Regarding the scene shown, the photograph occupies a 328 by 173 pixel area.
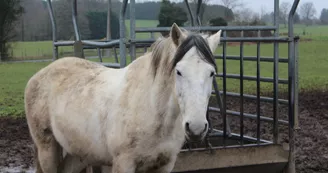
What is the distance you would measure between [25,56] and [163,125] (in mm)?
29031

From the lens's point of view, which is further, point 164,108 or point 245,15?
point 245,15

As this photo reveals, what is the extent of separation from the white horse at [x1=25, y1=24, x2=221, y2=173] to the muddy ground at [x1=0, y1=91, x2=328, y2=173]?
2078mm

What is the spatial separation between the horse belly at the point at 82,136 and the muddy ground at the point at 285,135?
213cm

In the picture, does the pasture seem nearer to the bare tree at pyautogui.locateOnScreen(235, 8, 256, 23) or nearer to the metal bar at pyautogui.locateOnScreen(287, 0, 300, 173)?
the metal bar at pyautogui.locateOnScreen(287, 0, 300, 173)

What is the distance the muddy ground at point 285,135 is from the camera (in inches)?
219

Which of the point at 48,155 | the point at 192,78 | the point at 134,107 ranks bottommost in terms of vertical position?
the point at 48,155

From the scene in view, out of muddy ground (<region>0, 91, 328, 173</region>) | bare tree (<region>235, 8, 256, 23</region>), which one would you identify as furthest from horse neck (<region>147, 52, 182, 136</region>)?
bare tree (<region>235, 8, 256, 23</region>)

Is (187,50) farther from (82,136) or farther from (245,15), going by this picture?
(245,15)

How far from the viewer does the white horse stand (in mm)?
2701

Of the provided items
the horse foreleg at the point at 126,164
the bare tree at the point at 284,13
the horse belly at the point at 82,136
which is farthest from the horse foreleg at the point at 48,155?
the bare tree at the point at 284,13

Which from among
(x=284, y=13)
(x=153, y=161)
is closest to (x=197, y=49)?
(x=153, y=161)

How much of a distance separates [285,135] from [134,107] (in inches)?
152

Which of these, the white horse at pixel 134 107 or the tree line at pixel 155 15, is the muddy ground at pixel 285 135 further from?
the white horse at pixel 134 107

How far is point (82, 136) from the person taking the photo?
3.53m
